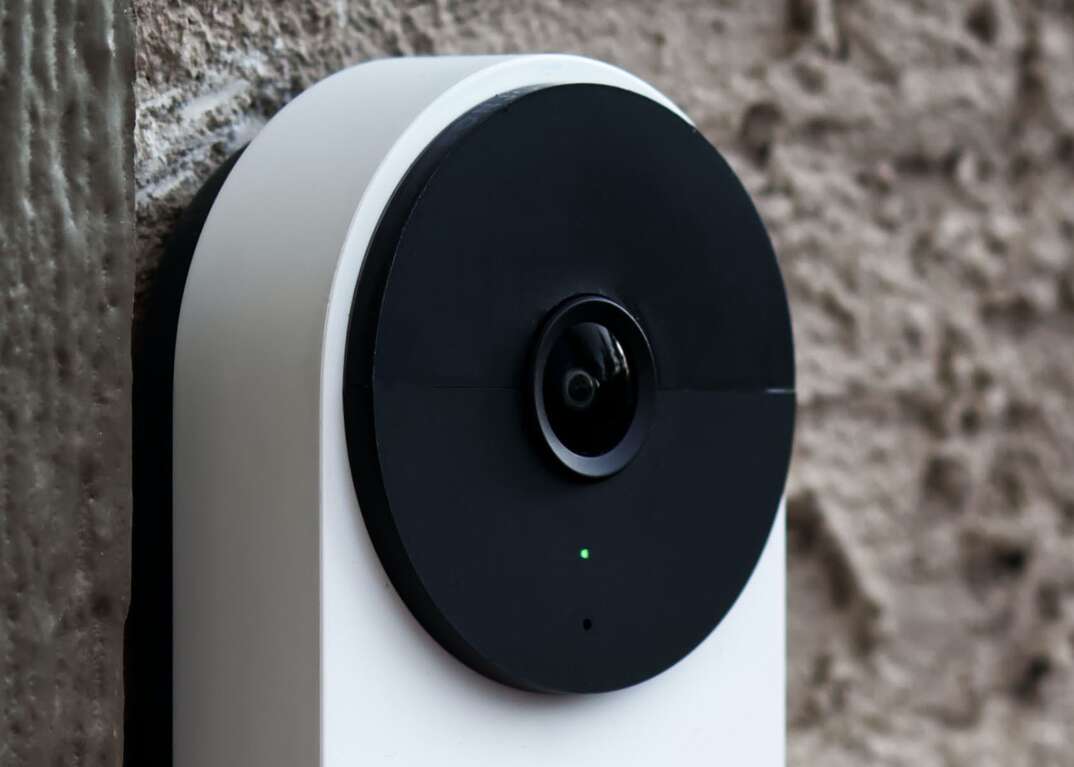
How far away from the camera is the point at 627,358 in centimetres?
46

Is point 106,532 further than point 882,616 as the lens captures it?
No

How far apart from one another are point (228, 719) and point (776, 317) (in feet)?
0.82

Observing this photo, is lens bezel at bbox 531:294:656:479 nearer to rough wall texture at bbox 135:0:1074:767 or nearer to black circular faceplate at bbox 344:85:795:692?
black circular faceplate at bbox 344:85:795:692

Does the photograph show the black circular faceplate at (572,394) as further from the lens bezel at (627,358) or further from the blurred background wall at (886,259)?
the blurred background wall at (886,259)

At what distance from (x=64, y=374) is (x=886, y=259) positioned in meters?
0.49

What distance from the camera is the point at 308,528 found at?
40cm

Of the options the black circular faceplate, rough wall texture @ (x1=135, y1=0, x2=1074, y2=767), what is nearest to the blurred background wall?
rough wall texture @ (x1=135, y1=0, x2=1074, y2=767)

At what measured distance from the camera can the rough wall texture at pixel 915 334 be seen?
701 millimetres

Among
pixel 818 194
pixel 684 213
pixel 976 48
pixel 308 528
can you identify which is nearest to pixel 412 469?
pixel 308 528

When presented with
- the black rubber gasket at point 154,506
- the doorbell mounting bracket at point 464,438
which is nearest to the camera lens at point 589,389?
the doorbell mounting bracket at point 464,438

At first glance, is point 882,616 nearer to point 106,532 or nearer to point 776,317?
point 776,317

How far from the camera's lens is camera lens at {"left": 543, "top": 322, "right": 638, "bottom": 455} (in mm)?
444

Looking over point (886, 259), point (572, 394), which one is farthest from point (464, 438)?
point (886, 259)

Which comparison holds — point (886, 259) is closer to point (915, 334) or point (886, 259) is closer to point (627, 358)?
point (915, 334)
